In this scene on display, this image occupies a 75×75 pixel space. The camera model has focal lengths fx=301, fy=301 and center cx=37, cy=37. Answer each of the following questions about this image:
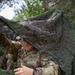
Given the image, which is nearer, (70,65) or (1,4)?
(70,65)

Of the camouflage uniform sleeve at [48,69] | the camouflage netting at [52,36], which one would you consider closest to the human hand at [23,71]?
the camouflage uniform sleeve at [48,69]

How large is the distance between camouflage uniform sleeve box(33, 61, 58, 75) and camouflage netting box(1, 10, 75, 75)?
8cm

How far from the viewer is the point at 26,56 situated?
105 inches

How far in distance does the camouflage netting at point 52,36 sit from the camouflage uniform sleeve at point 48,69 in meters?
0.08

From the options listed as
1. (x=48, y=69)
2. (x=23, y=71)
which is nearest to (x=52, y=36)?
(x=48, y=69)

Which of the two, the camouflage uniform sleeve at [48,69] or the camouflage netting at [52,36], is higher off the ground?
the camouflage netting at [52,36]

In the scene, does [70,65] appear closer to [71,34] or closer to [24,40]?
[71,34]

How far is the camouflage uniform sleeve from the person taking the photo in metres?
2.42

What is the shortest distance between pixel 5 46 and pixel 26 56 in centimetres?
26

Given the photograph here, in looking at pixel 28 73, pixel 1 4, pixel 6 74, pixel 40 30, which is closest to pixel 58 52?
pixel 40 30

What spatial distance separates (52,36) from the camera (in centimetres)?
267

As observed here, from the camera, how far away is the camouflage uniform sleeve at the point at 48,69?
242cm

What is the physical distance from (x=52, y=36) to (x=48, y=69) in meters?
0.34

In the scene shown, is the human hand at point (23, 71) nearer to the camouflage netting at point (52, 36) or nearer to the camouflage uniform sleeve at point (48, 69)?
the camouflage uniform sleeve at point (48, 69)
